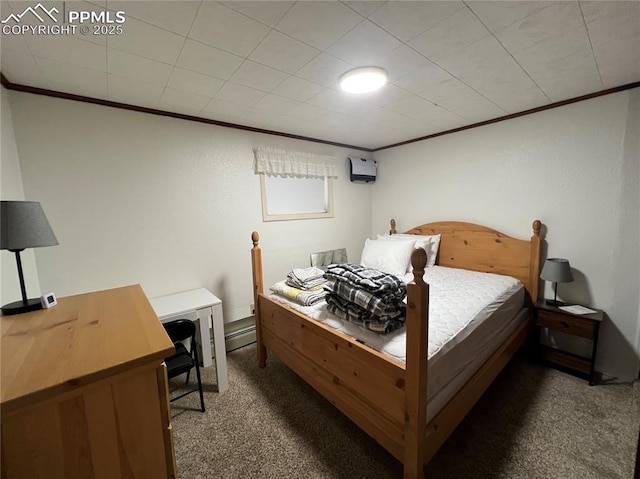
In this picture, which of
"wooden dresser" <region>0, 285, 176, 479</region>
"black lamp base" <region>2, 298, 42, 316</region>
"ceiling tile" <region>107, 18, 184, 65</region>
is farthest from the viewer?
"ceiling tile" <region>107, 18, 184, 65</region>

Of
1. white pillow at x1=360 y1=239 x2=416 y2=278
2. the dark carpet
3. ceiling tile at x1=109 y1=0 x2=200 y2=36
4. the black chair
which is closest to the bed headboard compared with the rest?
white pillow at x1=360 y1=239 x2=416 y2=278

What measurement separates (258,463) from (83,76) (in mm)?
2490

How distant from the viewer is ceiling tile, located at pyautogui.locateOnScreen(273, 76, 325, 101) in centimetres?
176

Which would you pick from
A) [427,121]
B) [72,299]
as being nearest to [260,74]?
[72,299]

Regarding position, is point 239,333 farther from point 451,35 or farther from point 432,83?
point 451,35

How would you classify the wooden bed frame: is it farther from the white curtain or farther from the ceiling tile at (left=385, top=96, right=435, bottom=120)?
the ceiling tile at (left=385, top=96, right=435, bottom=120)

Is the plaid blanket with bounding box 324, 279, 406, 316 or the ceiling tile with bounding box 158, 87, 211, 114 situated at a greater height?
the ceiling tile with bounding box 158, 87, 211, 114

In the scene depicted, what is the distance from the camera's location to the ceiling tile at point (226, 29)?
114 centimetres

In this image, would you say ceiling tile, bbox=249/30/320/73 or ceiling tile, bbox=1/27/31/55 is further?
ceiling tile, bbox=249/30/320/73

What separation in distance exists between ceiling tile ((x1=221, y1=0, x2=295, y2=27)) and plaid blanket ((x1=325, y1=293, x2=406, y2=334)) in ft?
4.91

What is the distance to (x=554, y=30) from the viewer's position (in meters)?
1.30

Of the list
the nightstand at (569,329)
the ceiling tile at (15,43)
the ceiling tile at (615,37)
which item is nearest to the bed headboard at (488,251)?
the nightstand at (569,329)

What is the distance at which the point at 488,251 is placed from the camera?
2711mm

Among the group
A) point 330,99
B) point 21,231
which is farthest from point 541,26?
point 21,231
